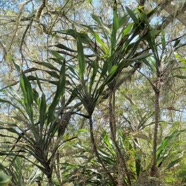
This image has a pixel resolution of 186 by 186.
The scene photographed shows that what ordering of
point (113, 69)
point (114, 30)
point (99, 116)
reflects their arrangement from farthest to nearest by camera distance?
point (99, 116) → point (114, 30) → point (113, 69)

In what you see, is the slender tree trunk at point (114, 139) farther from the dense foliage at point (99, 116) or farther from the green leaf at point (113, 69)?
the green leaf at point (113, 69)

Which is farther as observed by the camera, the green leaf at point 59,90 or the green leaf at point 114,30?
the green leaf at point 114,30

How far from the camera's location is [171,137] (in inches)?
94.7

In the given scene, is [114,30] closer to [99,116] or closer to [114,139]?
[114,139]

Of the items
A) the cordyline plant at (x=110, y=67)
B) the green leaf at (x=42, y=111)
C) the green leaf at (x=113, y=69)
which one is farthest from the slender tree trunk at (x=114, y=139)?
the green leaf at (x=42, y=111)

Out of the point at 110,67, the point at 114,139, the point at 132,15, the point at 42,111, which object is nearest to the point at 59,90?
the point at 42,111

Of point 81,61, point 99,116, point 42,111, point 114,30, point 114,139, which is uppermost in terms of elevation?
point 114,30

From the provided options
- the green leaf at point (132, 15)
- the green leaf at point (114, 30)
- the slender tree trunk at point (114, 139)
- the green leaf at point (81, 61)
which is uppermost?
the green leaf at point (132, 15)

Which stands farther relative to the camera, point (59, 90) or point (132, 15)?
point (132, 15)

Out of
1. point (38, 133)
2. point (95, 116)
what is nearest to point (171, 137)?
point (95, 116)

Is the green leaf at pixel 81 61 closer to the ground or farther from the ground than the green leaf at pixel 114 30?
closer to the ground

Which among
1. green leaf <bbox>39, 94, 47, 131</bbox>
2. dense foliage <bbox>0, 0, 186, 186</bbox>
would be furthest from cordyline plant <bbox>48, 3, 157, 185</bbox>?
green leaf <bbox>39, 94, 47, 131</bbox>

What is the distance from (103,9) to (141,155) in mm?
2232

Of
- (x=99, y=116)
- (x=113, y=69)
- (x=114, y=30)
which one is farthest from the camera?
(x=99, y=116)
